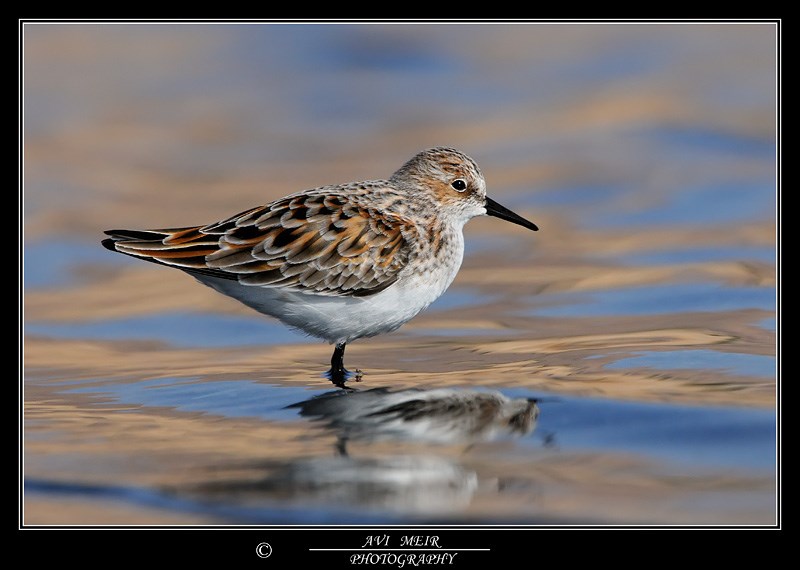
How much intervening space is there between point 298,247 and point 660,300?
3.94m

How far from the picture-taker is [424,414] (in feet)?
27.7

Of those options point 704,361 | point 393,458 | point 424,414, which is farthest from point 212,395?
point 704,361

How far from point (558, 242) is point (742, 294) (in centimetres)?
295

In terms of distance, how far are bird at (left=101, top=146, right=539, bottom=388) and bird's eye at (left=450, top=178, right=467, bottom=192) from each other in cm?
67

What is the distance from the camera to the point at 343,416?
8.48 meters

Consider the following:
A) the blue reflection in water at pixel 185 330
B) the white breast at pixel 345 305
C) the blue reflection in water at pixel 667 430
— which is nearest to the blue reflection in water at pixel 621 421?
the blue reflection in water at pixel 667 430

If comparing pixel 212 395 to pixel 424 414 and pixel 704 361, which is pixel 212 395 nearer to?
pixel 424 414

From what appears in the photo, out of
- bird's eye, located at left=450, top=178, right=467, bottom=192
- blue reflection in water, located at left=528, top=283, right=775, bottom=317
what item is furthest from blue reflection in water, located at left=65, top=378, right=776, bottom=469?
blue reflection in water, located at left=528, top=283, right=775, bottom=317

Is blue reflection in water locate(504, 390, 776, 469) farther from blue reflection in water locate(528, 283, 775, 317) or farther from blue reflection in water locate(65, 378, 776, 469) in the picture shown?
blue reflection in water locate(528, 283, 775, 317)

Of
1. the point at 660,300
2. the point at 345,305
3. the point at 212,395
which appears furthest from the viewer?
the point at 660,300

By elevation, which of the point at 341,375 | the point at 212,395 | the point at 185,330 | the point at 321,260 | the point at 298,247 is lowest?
the point at 212,395

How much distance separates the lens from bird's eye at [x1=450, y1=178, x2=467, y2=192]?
1066 cm

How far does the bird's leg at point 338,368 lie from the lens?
9727mm

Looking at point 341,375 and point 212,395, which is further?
point 341,375
